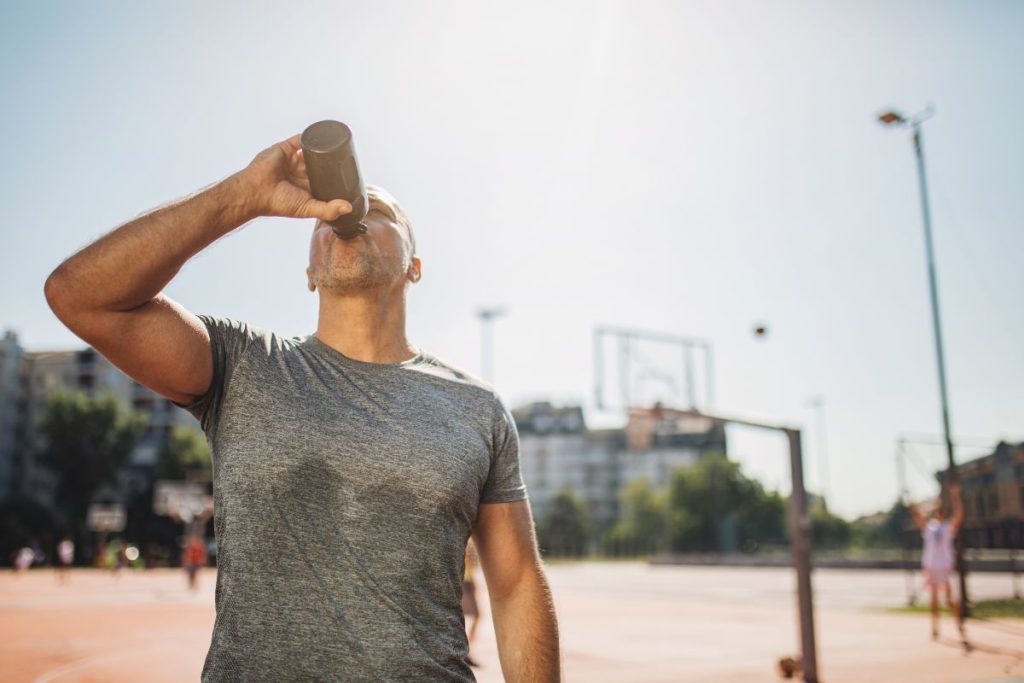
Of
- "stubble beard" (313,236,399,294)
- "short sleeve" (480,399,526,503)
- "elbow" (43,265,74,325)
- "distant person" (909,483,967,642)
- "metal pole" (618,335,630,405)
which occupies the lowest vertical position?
"distant person" (909,483,967,642)

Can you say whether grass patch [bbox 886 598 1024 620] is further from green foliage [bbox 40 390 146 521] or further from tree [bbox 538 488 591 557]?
tree [bbox 538 488 591 557]

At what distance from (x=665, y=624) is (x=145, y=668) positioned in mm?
8834

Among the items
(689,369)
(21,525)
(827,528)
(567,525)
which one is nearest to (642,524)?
(567,525)

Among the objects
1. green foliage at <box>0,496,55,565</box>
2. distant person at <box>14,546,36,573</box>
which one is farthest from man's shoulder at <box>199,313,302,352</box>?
green foliage at <box>0,496,55,565</box>

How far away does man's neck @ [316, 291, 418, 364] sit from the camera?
7.24ft

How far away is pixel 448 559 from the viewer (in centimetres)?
193

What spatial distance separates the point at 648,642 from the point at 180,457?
53.1 metres

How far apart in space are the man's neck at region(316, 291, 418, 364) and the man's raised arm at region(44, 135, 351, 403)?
0.31 meters

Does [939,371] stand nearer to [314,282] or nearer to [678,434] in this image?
[314,282]

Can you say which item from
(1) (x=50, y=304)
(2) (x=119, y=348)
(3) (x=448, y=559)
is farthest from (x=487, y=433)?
(1) (x=50, y=304)

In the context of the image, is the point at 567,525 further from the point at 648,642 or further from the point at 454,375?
the point at 454,375

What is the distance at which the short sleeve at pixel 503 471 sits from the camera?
2170 millimetres

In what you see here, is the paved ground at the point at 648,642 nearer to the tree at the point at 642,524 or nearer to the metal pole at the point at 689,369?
the metal pole at the point at 689,369

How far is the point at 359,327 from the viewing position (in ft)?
7.28
